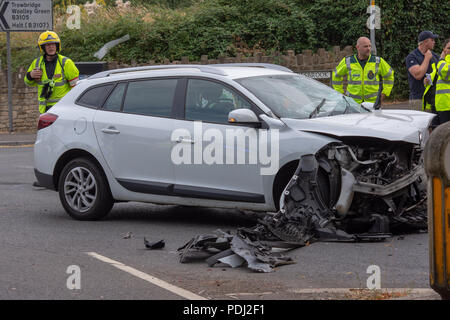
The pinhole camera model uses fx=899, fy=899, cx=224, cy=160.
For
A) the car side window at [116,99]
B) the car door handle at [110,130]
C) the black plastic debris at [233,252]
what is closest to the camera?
the black plastic debris at [233,252]

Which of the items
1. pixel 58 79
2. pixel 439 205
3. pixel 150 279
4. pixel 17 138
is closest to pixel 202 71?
pixel 150 279

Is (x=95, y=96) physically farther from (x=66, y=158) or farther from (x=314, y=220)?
(x=314, y=220)

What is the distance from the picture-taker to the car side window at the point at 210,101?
9.01m

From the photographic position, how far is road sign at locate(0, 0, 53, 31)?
2430 cm

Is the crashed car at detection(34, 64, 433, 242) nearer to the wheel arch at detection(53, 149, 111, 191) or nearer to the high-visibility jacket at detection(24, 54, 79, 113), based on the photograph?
the wheel arch at detection(53, 149, 111, 191)

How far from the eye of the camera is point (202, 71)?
30.8ft

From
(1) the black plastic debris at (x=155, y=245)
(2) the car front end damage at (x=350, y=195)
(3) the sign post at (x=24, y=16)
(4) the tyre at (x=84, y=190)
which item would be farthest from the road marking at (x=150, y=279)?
(3) the sign post at (x=24, y=16)

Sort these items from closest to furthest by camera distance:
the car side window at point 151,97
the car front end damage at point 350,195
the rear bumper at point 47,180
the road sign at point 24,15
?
the car front end damage at point 350,195 → the car side window at point 151,97 → the rear bumper at point 47,180 → the road sign at point 24,15

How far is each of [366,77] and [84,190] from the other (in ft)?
14.6

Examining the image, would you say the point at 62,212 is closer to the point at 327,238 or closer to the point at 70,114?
the point at 70,114

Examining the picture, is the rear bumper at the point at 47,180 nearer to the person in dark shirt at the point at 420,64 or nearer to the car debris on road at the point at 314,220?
the car debris on road at the point at 314,220

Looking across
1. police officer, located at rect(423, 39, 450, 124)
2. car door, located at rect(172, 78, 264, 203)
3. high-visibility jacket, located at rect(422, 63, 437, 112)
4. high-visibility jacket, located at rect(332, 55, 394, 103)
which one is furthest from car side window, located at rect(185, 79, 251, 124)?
high-visibility jacket, located at rect(422, 63, 437, 112)

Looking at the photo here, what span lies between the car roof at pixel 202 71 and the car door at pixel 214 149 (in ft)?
0.47
